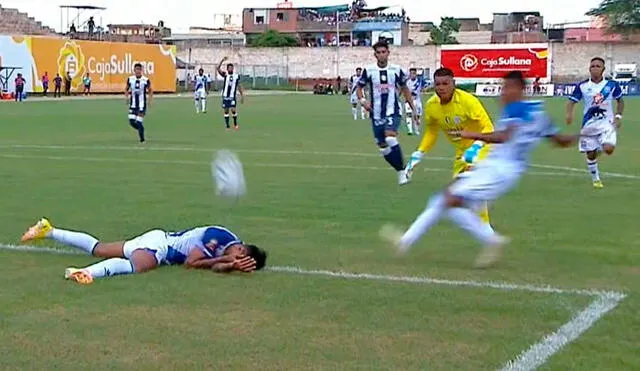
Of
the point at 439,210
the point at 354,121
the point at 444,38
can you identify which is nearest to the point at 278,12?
the point at 444,38

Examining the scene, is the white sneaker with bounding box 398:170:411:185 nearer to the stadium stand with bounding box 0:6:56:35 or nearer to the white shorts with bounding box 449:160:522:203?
the white shorts with bounding box 449:160:522:203

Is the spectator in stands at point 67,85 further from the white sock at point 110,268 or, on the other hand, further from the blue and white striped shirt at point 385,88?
the white sock at point 110,268

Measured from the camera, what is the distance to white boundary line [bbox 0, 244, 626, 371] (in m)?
6.68

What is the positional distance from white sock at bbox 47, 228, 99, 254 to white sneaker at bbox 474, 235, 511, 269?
11.5 feet

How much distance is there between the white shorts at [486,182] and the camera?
9.41 m

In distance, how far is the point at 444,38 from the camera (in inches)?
5320

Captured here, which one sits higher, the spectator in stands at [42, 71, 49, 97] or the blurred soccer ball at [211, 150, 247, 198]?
the spectator in stands at [42, 71, 49, 97]

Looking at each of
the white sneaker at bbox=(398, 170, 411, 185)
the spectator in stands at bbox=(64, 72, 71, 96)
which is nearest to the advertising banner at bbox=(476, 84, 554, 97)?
the spectator in stands at bbox=(64, 72, 71, 96)

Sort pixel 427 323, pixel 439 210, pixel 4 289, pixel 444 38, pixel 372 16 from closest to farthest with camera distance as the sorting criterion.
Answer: pixel 427 323 < pixel 4 289 < pixel 439 210 < pixel 444 38 < pixel 372 16

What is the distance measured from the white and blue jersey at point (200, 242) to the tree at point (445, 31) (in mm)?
118352

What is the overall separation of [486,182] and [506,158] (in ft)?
1.01

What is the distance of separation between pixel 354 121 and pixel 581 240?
1146 inches

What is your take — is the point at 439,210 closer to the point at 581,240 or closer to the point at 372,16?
the point at 581,240

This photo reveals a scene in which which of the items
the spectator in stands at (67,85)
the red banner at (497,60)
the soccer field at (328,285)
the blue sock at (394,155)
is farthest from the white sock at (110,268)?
the red banner at (497,60)
